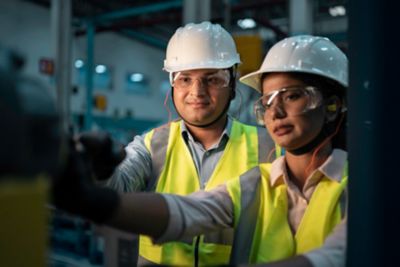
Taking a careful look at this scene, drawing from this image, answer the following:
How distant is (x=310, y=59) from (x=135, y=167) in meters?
0.86

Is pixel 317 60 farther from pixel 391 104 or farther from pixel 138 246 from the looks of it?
pixel 138 246

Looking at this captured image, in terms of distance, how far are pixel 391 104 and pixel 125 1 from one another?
8703 mm

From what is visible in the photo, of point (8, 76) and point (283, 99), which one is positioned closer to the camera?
point (8, 76)

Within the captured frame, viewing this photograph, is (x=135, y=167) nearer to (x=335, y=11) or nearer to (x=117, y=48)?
(x=335, y=11)

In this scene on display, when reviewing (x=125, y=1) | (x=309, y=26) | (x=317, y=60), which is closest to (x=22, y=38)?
(x=125, y=1)

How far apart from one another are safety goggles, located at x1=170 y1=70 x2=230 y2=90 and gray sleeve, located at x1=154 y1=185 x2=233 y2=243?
28.4 inches

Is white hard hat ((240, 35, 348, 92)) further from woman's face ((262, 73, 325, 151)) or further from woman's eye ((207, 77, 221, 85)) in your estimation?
woman's eye ((207, 77, 221, 85))

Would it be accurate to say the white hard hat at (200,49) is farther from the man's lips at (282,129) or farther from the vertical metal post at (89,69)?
the vertical metal post at (89,69)

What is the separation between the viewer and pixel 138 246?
2049 mm

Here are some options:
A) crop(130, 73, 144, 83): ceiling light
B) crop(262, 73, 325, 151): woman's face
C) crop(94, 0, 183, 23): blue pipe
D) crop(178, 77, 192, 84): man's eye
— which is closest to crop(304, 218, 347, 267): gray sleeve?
crop(262, 73, 325, 151): woman's face

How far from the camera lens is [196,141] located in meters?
2.01

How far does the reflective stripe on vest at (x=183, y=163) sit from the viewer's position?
1768mm

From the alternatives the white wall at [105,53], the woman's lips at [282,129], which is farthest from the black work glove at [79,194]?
the white wall at [105,53]

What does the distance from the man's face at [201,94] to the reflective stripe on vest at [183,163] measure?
12 cm
